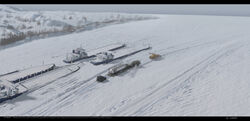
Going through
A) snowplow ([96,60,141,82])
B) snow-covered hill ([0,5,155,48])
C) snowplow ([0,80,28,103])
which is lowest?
snowplow ([0,80,28,103])

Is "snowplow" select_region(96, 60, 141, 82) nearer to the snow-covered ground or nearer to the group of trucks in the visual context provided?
the group of trucks

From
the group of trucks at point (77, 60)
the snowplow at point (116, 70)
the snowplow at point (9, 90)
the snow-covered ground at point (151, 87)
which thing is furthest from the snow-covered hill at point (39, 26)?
the snowplow at point (116, 70)

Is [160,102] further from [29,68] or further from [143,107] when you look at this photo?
[29,68]

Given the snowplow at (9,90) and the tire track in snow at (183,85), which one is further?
the snowplow at (9,90)

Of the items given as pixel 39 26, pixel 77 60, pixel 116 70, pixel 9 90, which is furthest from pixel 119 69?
pixel 39 26

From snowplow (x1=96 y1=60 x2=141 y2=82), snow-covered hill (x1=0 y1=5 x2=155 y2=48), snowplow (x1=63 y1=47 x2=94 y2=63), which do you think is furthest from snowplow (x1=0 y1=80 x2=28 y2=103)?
snow-covered hill (x1=0 y1=5 x2=155 y2=48)

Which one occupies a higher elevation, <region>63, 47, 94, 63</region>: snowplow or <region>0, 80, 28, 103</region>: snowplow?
<region>63, 47, 94, 63</region>: snowplow

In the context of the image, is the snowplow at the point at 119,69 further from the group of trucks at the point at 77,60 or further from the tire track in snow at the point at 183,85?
the tire track in snow at the point at 183,85

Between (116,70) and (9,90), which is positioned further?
(116,70)

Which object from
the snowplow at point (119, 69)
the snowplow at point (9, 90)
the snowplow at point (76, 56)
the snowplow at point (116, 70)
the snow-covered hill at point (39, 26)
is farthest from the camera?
the snow-covered hill at point (39, 26)

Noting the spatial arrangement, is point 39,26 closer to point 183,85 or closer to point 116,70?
point 116,70

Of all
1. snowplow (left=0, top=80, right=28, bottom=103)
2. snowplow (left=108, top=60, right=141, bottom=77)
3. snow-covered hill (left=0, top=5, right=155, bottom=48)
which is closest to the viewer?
snowplow (left=0, top=80, right=28, bottom=103)

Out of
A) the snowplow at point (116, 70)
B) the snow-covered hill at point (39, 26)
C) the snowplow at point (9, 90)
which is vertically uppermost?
the snow-covered hill at point (39, 26)
